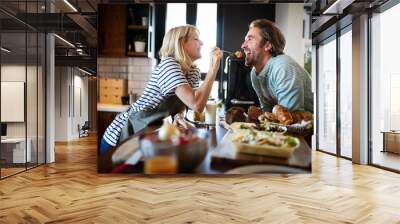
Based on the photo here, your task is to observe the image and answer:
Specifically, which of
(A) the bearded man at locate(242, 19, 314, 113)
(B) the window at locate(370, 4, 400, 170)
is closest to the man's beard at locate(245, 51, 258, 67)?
(A) the bearded man at locate(242, 19, 314, 113)

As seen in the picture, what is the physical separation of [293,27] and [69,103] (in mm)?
7849

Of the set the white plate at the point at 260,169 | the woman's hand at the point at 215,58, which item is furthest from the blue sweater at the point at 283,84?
the white plate at the point at 260,169

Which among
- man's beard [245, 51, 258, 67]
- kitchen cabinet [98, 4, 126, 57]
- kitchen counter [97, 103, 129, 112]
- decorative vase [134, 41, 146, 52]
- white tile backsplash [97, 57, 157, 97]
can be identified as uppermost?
kitchen cabinet [98, 4, 126, 57]

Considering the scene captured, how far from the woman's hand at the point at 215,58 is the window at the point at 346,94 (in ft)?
11.2

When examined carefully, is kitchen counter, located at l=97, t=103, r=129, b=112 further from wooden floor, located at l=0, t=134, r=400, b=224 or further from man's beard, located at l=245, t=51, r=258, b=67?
man's beard, located at l=245, t=51, r=258, b=67

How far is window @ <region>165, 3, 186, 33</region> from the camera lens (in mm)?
4422

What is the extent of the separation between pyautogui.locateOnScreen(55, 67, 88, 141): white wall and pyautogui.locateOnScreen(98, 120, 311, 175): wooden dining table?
5.06 meters

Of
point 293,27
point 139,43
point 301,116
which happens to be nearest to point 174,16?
point 139,43

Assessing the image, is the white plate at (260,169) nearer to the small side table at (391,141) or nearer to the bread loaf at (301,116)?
the bread loaf at (301,116)

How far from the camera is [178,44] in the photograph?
14.4 feet

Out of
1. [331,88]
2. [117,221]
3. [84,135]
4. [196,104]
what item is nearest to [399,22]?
[331,88]

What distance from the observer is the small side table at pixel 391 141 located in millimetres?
5730

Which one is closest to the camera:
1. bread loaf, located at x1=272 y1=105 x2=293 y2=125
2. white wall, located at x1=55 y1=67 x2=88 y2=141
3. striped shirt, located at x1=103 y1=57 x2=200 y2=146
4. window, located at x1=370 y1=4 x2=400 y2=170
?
striped shirt, located at x1=103 y1=57 x2=200 y2=146

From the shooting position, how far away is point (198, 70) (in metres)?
4.39
